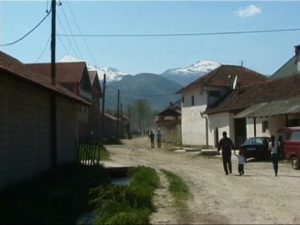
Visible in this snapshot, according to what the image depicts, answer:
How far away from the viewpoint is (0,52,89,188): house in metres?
15.6

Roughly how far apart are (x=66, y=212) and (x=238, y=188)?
23.6 feet

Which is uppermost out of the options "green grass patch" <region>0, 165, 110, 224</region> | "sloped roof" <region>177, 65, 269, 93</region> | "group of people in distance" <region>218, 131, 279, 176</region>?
"sloped roof" <region>177, 65, 269, 93</region>

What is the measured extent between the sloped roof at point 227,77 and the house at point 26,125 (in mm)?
29407

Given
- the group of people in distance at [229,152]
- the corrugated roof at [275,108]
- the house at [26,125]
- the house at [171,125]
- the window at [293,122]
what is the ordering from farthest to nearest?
1. the house at [171,125]
2. the window at [293,122]
3. the corrugated roof at [275,108]
4. the group of people in distance at [229,152]
5. the house at [26,125]

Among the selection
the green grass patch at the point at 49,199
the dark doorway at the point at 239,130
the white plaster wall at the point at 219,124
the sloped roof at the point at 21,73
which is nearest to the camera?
the green grass patch at the point at 49,199

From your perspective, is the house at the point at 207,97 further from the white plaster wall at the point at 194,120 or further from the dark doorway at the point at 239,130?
the dark doorway at the point at 239,130

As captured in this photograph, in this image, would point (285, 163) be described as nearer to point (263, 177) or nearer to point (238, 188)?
point (263, 177)

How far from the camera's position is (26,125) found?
59.1ft

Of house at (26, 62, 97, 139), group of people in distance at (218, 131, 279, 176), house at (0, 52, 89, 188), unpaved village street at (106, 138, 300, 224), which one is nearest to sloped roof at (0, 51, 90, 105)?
house at (0, 52, 89, 188)

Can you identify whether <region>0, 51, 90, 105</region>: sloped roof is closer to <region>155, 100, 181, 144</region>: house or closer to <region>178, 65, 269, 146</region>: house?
<region>178, 65, 269, 146</region>: house

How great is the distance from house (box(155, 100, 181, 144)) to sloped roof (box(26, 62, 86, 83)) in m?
12.6

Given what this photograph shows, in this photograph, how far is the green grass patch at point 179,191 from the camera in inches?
615

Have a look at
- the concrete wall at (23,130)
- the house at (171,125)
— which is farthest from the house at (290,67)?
the concrete wall at (23,130)

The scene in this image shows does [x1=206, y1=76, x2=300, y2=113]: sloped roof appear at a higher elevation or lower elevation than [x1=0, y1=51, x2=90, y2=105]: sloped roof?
higher
